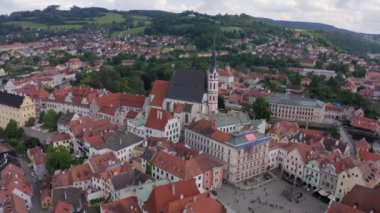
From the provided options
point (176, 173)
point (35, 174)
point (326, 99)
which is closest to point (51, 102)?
point (35, 174)

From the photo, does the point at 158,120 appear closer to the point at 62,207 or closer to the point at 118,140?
the point at 118,140

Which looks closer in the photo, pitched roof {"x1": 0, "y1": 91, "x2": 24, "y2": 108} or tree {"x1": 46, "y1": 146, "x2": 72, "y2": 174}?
tree {"x1": 46, "y1": 146, "x2": 72, "y2": 174}

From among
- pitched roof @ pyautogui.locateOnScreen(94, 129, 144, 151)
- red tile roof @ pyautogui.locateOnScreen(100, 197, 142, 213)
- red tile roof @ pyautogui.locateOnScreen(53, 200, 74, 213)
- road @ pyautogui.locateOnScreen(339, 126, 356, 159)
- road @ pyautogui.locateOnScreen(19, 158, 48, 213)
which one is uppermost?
pitched roof @ pyautogui.locateOnScreen(94, 129, 144, 151)

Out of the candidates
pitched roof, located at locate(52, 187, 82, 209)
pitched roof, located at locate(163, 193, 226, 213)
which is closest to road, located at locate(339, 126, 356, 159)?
pitched roof, located at locate(163, 193, 226, 213)

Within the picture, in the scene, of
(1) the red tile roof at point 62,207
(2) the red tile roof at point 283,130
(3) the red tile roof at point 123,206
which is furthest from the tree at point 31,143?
(2) the red tile roof at point 283,130

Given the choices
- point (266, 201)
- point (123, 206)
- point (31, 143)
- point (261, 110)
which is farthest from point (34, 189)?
point (261, 110)

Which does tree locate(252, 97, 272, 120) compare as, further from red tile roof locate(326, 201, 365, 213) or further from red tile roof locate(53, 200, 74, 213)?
red tile roof locate(53, 200, 74, 213)

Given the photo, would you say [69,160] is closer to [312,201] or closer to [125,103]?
[125,103]
